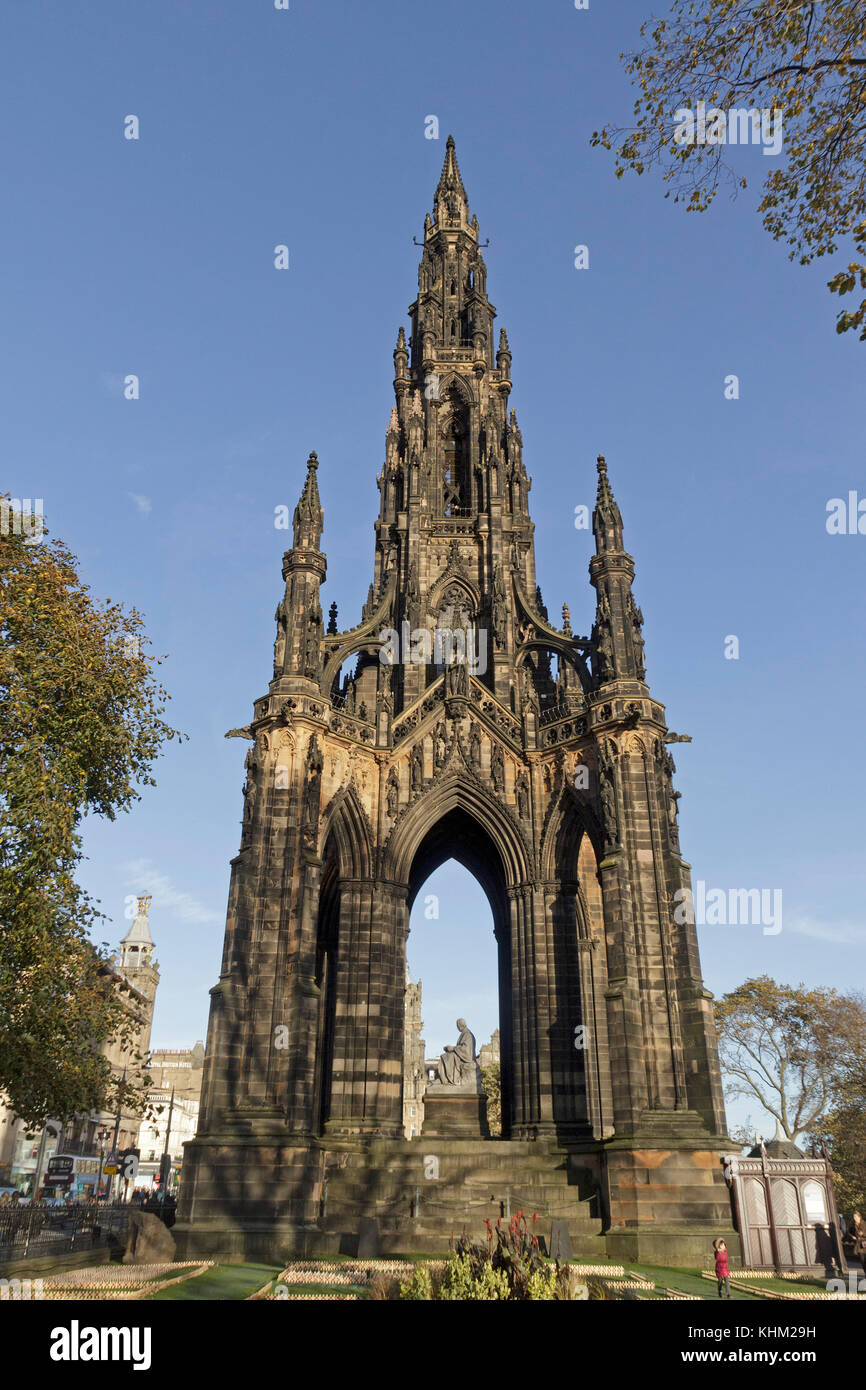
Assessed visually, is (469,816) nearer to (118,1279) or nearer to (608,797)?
(608,797)

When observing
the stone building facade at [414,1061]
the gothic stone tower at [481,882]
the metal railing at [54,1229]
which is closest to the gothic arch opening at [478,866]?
the gothic stone tower at [481,882]

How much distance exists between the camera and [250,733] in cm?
2497

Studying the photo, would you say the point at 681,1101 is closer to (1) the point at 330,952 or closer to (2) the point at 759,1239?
(2) the point at 759,1239

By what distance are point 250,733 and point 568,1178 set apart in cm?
1323

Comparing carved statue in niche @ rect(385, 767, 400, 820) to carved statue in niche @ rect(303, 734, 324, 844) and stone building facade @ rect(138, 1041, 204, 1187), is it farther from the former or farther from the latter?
stone building facade @ rect(138, 1041, 204, 1187)

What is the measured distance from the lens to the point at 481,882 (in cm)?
3117

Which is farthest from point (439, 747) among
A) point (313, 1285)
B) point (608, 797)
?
point (313, 1285)

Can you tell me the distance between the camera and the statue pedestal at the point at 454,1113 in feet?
81.8

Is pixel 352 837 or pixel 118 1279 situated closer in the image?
pixel 118 1279

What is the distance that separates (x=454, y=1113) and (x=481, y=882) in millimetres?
7761

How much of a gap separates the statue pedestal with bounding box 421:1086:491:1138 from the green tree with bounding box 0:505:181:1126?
341 inches

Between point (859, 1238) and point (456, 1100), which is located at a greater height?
point (456, 1100)

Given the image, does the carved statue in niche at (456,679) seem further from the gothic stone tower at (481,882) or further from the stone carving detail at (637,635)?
the stone carving detail at (637,635)

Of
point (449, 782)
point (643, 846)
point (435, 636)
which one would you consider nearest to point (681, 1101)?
point (643, 846)
